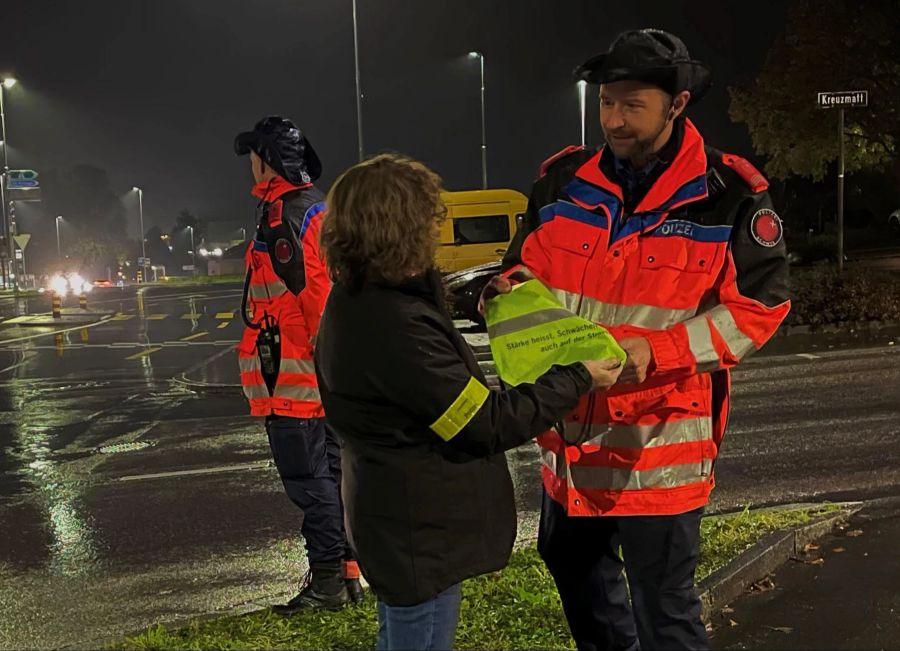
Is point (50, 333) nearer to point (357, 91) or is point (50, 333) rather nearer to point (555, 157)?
point (357, 91)

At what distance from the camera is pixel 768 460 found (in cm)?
750

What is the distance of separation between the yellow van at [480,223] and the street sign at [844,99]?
8529mm

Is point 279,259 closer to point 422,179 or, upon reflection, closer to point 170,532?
point 422,179

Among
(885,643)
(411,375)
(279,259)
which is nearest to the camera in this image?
(411,375)

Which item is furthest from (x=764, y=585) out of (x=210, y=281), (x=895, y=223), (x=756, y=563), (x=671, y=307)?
(x=210, y=281)

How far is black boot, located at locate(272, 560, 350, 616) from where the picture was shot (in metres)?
4.30

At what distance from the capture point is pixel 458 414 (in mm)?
2336

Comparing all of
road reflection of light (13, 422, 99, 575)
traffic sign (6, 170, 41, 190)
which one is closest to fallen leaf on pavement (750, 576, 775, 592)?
road reflection of light (13, 422, 99, 575)

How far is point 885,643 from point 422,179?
9.09ft

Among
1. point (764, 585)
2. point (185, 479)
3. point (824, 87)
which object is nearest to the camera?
point (764, 585)

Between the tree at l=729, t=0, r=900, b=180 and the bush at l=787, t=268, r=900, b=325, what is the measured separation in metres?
8.12

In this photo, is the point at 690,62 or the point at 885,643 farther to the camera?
the point at 885,643

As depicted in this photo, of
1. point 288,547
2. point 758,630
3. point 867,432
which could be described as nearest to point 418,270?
point 758,630

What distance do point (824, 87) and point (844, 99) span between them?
10.4 metres
